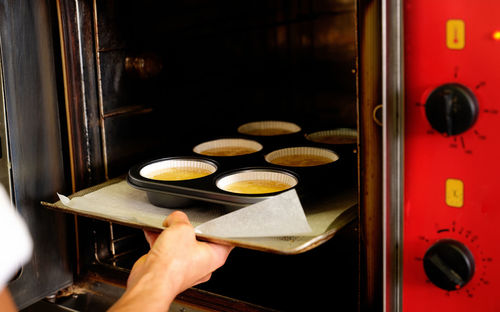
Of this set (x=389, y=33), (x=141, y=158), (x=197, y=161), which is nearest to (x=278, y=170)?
(x=197, y=161)

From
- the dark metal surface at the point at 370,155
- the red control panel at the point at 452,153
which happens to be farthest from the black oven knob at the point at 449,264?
the dark metal surface at the point at 370,155

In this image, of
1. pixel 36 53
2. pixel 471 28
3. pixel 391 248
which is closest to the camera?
pixel 471 28

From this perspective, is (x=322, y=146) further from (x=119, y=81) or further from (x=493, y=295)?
(x=493, y=295)

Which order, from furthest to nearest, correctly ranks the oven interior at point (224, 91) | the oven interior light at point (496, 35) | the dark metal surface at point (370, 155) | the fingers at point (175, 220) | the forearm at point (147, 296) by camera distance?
the oven interior at point (224, 91)
the fingers at point (175, 220)
the forearm at point (147, 296)
the dark metal surface at point (370, 155)
the oven interior light at point (496, 35)

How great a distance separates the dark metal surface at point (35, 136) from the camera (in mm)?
1353

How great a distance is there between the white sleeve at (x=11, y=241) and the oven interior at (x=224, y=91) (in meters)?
0.14

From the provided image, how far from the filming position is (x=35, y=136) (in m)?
1.42

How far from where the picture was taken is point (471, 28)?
84cm

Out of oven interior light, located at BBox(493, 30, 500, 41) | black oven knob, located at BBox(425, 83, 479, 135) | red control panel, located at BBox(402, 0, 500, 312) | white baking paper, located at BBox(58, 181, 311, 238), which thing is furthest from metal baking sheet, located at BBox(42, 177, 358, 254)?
oven interior light, located at BBox(493, 30, 500, 41)

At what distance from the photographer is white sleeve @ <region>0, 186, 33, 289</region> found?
1.37m

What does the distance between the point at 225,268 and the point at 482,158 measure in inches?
36.0

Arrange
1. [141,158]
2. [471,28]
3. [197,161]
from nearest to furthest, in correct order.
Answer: [471,28] → [197,161] → [141,158]

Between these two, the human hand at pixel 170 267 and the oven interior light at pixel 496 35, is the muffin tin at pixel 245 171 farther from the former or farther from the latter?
the oven interior light at pixel 496 35

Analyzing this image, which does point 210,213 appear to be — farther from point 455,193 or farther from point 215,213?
point 455,193
